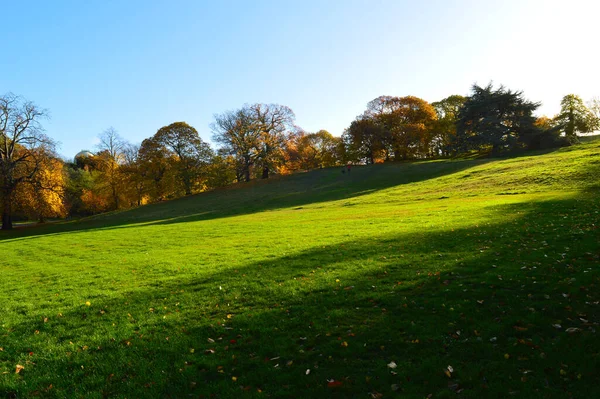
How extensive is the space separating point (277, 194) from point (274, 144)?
20.9 metres

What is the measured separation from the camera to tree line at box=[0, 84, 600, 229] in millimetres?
56781

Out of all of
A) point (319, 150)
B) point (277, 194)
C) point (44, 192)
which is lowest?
point (277, 194)

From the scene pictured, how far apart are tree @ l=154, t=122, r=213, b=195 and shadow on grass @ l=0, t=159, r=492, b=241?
212 inches

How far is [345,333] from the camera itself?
667cm

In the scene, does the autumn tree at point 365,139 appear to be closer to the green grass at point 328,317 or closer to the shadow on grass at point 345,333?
the green grass at point 328,317

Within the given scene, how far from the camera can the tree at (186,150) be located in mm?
64062

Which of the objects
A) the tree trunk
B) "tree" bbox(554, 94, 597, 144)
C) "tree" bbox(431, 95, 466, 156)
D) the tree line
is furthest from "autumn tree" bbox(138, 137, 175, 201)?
"tree" bbox(554, 94, 597, 144)

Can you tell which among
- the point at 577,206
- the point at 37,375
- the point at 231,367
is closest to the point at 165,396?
the point at 231,367

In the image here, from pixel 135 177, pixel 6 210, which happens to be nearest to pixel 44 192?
pixel 6 210

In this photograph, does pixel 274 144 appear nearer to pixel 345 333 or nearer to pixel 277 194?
pixel 277 194

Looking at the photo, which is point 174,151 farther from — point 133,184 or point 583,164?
point 583,164

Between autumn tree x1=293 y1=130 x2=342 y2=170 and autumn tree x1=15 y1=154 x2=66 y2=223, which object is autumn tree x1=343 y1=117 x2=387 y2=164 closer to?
autumn tree x1=293 y1=130 x2=342 y2=170

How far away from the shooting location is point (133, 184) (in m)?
64.1

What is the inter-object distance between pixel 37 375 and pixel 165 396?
2.78 m
